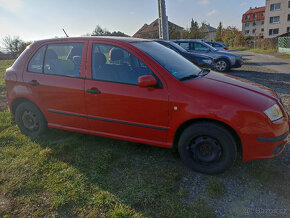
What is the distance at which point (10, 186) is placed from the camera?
8.84ft

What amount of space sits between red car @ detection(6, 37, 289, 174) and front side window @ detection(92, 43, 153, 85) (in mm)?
14

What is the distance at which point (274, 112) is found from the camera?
2562 mm

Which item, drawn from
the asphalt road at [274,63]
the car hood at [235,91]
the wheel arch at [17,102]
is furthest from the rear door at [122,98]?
the asphalt road at [274,63]

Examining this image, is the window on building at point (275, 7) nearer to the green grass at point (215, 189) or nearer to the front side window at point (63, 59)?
the front side window at point (63, 59)

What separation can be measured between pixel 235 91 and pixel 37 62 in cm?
310

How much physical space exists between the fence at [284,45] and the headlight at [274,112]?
70.3ft

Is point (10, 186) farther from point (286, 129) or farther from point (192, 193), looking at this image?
point (286, 129)

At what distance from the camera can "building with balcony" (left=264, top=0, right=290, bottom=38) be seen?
4062 centimetres

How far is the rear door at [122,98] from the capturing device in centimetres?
280

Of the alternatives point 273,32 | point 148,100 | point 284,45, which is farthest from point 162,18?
point 273,32

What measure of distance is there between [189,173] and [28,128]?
2.97 metres

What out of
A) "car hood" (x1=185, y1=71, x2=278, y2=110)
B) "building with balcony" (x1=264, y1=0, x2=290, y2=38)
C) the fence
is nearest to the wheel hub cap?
"car hood" (x1=185, y1=71, x2=278, y2=110)

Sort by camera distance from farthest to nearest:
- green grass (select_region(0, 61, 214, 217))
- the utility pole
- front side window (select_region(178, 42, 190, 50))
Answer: the utility pole < front side window (select_region(178, 42, 190, 50)) < green grass (select_region(0, 61, 214, 217))

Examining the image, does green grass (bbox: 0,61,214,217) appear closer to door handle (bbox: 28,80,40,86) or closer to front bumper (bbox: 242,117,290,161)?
front bumper (bbox: 242,117,290,161)
